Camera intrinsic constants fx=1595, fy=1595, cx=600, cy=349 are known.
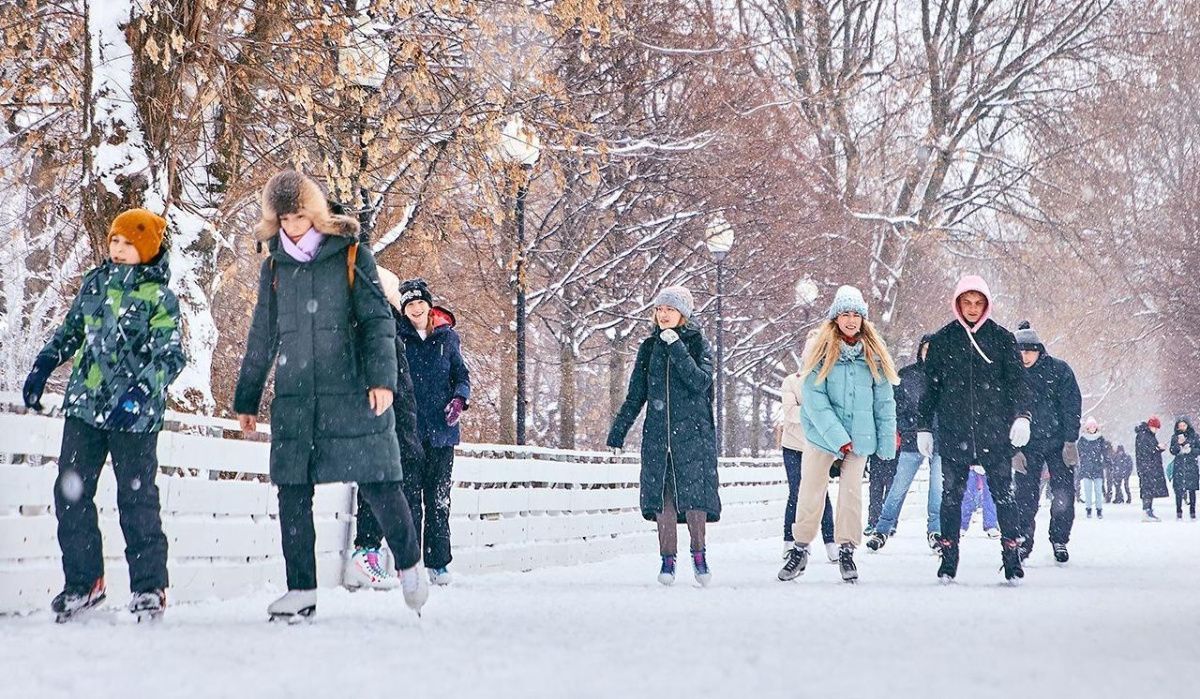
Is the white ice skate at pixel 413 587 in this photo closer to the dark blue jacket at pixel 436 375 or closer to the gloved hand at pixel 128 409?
the gloved hand at pixel 128 409

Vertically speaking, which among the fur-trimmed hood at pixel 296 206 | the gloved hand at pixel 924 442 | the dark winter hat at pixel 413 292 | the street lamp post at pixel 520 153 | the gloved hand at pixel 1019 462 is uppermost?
the street lamp post at pixel 520 153

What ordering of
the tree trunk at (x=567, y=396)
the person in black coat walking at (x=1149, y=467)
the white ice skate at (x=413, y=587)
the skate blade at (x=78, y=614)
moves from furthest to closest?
the person in black coat walking at (x=1149, y=467)
the tree trunk at (x=567, y=396)
the white ice skate at (x=413, y=587)
the skate blade at (x=78, y=614)

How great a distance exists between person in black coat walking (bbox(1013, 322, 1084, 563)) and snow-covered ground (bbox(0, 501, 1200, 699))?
9.85 ft

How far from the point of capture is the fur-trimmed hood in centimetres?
643

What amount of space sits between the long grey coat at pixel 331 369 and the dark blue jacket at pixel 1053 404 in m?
7.37

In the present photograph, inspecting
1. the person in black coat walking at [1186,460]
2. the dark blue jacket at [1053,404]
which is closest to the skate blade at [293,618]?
the dark blue jacket at [1053,404]

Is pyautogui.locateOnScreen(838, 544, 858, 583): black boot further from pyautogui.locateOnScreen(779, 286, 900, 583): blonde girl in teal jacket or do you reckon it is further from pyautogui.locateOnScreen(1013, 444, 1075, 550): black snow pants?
pyautogui.locateOnScreen(1013, 444, 1075, 550): black snow pants

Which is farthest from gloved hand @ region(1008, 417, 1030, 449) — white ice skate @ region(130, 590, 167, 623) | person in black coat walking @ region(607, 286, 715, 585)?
white ice skate @ region(130, 590, 167, 623)

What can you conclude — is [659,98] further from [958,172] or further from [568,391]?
[958,172]

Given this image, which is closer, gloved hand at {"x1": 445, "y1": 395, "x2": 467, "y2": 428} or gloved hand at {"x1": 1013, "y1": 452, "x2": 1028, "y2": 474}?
gloved hand at {"x1": 445, "y1": 395, "x2": 467, "y2": 428}

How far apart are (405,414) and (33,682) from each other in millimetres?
4535

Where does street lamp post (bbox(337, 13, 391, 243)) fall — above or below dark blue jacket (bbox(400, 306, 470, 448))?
above

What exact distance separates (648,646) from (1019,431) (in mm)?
4567

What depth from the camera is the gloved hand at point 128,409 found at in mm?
6379
